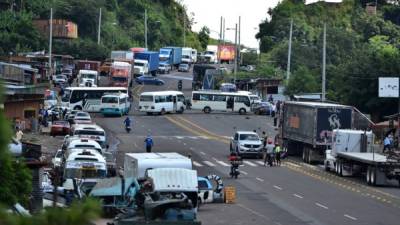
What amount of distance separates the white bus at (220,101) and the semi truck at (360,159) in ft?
130

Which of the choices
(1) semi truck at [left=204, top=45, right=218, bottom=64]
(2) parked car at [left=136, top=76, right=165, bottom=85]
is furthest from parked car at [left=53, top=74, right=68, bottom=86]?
(1) semi truck at [left=204, top=45, right=218, bottom=64]

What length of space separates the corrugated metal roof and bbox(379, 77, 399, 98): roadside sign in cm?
4524

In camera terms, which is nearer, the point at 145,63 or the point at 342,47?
the point at 145,63

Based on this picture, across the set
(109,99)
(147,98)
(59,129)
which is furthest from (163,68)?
(59,129)

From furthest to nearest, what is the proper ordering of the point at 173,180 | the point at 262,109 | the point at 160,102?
the point at 262,109 < the point at 160,102 < the point at 173,180

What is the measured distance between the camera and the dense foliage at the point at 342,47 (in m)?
81.2

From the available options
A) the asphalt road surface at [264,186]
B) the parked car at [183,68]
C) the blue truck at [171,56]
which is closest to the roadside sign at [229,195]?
the asphalt road surface at [264,186]

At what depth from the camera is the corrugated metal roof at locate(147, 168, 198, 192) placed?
29.7m

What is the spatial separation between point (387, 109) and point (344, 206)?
149 feet

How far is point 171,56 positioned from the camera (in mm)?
145875

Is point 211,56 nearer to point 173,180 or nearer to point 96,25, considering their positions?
point 96,25

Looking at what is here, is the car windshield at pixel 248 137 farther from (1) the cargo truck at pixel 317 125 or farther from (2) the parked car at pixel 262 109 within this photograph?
(2) the parked car at pixel 262 109

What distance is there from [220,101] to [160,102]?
655cm

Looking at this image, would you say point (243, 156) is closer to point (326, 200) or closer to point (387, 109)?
point (326, 200)
